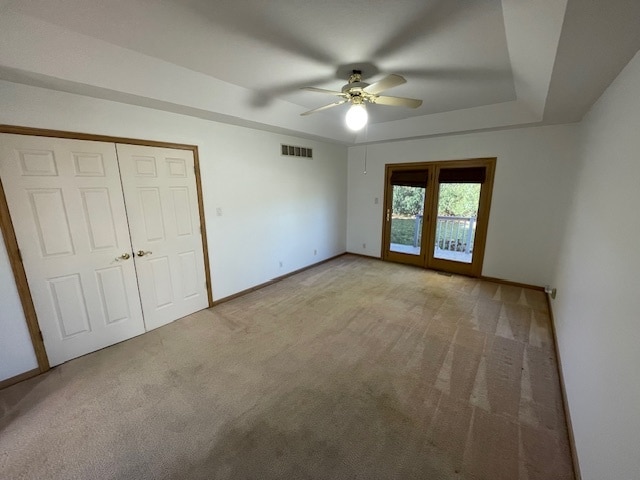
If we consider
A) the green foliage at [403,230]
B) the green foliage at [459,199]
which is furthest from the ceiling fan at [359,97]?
the green foliage at [403,230]

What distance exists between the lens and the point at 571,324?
220 cm

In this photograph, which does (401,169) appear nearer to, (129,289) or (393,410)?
(393,410)

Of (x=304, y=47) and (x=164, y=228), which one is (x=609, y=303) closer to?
(x=304, y=47)

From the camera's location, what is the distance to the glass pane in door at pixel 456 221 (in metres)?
4.45

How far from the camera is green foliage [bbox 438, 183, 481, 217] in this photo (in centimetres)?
439

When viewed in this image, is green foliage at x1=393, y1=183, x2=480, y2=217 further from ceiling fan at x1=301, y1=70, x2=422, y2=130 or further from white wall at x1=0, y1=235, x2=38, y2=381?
white wall at x1=0, y1=235, x2=38, y2=381

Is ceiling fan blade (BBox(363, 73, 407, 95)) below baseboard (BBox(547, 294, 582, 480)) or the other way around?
the other way around

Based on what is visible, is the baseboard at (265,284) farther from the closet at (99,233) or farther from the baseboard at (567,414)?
the baseboard at (567,414)

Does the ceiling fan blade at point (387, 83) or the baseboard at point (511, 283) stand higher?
the ceiling fan blade at point (387, 83)

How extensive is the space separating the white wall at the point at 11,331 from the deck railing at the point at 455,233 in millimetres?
5584

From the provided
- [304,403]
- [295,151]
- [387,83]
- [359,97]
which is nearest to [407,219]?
[295,151]

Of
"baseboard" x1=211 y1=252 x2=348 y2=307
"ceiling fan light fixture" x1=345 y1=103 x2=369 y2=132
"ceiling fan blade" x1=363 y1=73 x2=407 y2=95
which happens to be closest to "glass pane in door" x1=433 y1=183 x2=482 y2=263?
"baseboard" x1=211 y1=252 x2=348 y2=307

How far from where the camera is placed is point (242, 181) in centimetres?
370

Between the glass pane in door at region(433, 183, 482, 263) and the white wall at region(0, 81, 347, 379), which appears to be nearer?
the white wall at region(0, 81, 347, 379)
